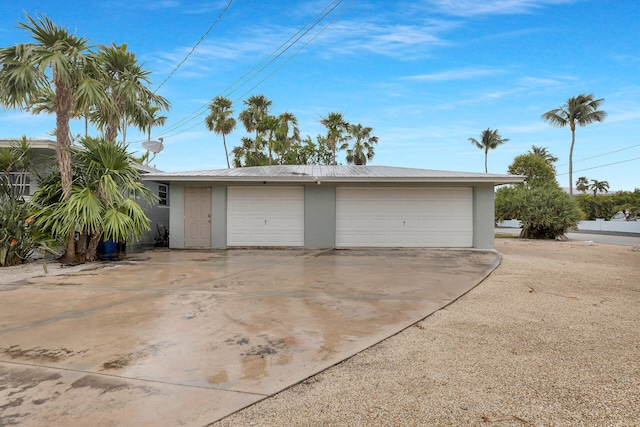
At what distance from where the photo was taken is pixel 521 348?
3279 mm

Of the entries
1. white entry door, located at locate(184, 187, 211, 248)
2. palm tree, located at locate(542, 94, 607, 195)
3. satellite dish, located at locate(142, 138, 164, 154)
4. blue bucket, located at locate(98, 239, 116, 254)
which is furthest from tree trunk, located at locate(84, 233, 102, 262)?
palm tree, located at locate(542, 94, 607, 195)

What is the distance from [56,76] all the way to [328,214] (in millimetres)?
7790

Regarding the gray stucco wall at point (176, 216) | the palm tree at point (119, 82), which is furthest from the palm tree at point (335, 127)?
the palm tree at point (119, 82)

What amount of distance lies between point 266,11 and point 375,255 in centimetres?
874

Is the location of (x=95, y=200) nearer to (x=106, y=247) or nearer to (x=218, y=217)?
(x=106, y=247)

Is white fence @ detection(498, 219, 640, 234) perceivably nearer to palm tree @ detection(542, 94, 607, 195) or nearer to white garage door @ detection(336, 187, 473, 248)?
palm tree @ detection(542, 94, 607, 195)

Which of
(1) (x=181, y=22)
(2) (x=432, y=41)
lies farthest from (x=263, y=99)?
(2) (x=432, y=41)

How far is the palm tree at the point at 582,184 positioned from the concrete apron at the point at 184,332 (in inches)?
2802

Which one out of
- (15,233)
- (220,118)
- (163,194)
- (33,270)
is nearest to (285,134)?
(220,118)

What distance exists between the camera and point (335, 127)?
30.0 m

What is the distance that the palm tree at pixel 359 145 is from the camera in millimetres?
31062

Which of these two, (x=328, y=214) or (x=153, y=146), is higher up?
(x=153, y=146)

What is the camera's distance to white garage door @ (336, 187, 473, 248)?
11727mm

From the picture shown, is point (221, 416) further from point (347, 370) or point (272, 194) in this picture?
point (272, 194)
